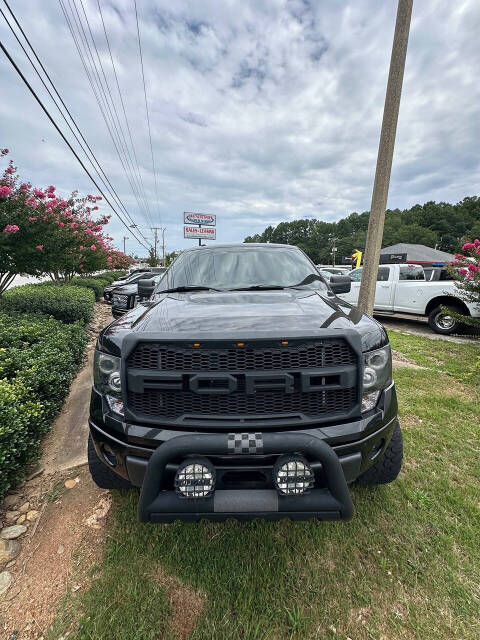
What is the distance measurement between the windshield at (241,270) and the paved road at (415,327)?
19.4ft

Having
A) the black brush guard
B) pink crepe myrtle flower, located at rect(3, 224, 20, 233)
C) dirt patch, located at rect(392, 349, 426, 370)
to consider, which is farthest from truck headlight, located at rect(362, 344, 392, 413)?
pink crepe myrtle flower, located at rect(3, 224, 20, 233)

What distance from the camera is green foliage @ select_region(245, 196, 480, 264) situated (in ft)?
206

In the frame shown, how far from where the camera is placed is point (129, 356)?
148 centimetres

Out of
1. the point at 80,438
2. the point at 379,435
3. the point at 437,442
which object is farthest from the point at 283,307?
the point at 80,438

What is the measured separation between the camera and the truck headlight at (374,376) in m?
1.58

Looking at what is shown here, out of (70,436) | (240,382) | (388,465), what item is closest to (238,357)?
(240,382)

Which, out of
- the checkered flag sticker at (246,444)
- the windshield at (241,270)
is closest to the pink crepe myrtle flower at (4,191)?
the windshield at (241,270)

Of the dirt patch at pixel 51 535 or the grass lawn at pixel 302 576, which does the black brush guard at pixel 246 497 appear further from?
the dirt patch at pixel 51 535

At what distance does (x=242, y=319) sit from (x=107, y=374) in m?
0.79

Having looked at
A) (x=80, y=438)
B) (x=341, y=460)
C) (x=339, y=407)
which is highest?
(x=339, y=407)

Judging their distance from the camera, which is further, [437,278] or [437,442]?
[437,278]

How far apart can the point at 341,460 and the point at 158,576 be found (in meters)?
1.16

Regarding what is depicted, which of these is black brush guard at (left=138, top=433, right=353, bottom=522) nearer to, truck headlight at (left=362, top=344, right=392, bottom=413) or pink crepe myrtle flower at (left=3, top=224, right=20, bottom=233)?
truck headlight at (left=362, top=344, right=392, bottom=413)

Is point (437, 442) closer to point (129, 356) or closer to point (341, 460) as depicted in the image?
point (341, 460)
